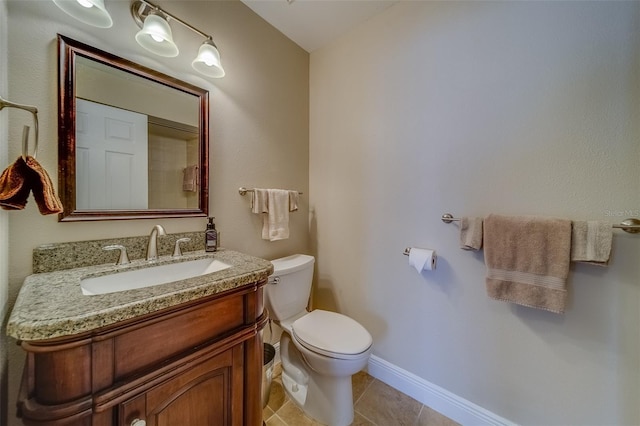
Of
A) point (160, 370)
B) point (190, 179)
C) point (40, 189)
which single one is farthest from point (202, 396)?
point (190, 179)

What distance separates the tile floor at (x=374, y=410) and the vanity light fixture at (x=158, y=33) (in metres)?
1.93

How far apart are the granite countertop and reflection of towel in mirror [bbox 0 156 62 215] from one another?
25cm

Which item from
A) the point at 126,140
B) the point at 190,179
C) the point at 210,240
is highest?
the point at 126,140

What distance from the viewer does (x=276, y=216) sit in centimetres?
156

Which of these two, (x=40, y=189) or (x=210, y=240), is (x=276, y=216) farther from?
(x=40, y=189)

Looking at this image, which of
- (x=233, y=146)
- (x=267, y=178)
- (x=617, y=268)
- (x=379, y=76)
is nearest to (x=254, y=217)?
(x=267, y=178)

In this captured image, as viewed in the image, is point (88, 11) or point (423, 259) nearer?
point (88, 11)

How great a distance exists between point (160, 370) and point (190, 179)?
0.90 metres

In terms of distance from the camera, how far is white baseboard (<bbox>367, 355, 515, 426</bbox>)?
3.95ft

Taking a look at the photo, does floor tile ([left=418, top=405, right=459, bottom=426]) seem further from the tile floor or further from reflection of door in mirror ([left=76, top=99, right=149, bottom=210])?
reflection of door in mirror ([left=76, top=99, right=149, bottom=210])

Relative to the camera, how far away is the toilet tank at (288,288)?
1352 millimetres

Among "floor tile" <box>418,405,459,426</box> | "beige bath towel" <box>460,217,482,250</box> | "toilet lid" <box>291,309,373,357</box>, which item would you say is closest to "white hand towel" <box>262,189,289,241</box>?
"toilet lid" <box>291,309,373,357</box>

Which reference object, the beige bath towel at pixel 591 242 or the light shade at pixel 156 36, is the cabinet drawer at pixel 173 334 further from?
the beige bath towel at pixel 591 242

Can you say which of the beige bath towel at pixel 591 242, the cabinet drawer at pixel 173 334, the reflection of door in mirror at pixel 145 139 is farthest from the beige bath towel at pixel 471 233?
the reflection of door in mirror at pixel 145 139
